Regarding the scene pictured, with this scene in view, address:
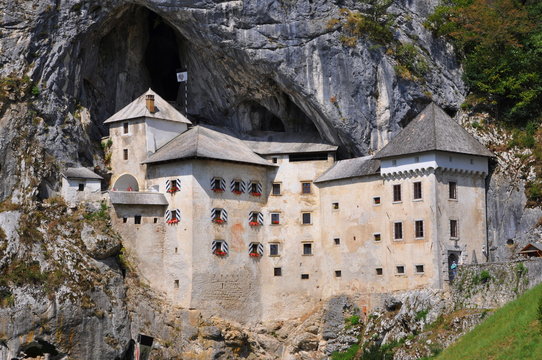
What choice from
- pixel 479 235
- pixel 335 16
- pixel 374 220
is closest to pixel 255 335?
pixel 374 220

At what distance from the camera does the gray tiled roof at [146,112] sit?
80688 mm

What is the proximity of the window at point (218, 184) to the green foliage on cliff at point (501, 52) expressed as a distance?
1950 cm

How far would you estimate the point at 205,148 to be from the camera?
77.8m

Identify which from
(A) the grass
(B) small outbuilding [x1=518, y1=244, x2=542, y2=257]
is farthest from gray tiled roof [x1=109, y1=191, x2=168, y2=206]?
(A) the grass

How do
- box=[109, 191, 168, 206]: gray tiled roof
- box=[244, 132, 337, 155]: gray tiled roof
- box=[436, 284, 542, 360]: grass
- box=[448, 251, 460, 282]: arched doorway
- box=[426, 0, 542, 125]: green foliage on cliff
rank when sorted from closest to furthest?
box=[436, 284, 542, 360]: grass
box=[448, 251, 460, 282]: arched doorway
box=[426, 0, 542, 125]: green foliage on cliff
box=[109, 191, 168, 206]: gray tiled roof
box=[244, 132, 337, 155]: gray tiled roof

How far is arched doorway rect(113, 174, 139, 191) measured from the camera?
8038cm

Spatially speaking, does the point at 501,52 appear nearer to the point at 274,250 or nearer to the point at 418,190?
the point at 418,190

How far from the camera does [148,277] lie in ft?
251

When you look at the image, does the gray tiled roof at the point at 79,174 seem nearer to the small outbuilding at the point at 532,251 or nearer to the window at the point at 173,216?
the window at the point at 173,216

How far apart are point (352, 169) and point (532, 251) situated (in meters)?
14.8

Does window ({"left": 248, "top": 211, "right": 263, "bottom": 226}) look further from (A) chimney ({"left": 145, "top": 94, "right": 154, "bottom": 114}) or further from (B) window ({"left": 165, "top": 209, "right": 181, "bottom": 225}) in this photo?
(A) chimney ({"left": 145, "top": 94, "right": 154, "bottom": 114})

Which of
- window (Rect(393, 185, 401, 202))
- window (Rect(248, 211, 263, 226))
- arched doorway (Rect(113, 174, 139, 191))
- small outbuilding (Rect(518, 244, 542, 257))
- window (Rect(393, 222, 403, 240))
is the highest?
arched doorway (Rect(113, 174, 139, 191))

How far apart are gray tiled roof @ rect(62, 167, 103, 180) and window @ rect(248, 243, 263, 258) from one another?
12436 mm

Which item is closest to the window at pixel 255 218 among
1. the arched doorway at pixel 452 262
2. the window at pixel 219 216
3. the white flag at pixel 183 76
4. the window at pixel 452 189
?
the window at pixel 219 216
